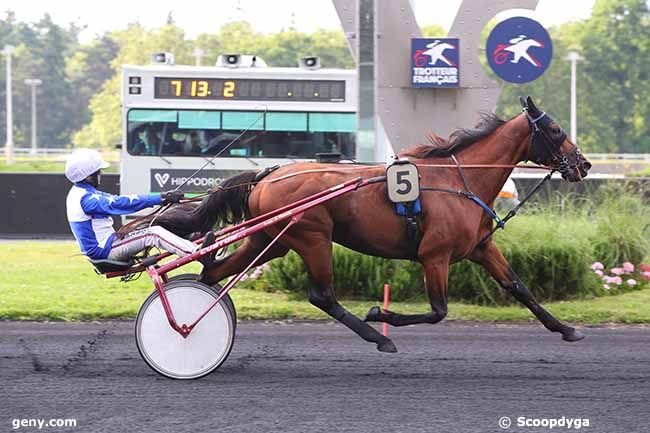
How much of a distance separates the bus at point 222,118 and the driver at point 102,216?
10.2 metres

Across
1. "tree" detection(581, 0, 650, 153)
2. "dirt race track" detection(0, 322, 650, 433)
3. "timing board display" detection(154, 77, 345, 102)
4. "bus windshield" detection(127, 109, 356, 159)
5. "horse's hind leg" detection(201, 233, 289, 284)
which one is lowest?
"dirt race track" detection(0, 322, 650, 433)

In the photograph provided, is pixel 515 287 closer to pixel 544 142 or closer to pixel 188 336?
pixel 544 142

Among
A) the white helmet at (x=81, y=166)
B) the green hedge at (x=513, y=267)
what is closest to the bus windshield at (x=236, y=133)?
the green hedge at (x=513, y=267)

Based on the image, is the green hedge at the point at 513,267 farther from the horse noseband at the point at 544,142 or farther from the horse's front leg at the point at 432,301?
the horse's front leg at the point at 432,301

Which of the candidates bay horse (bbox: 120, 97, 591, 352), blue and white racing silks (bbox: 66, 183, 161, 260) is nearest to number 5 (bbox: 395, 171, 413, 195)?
bay horse (bbox: 120, 97, 591, 352)

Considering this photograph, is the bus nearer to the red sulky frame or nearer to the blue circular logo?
the blue circular logo

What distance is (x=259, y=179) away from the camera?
683 centimetres

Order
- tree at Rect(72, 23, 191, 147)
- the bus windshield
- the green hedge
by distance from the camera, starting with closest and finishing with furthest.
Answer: the green hedge
the bus windshield
tree at Rect(72, 23, 191, 147)

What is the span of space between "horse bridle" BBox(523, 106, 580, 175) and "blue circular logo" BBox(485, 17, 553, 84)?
329 centimetres

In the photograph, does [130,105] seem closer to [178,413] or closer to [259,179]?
[259,179]

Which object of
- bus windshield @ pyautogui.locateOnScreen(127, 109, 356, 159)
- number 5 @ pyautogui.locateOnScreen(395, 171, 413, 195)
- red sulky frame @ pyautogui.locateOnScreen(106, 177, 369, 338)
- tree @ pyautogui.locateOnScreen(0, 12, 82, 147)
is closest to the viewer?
red sulky frame @ pyautogui.locateOnScreen(106, 177, 369, 338)

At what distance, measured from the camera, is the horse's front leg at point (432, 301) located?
6414 mm

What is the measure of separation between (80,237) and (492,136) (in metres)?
2.79

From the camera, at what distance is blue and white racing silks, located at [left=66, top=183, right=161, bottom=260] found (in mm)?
6129
